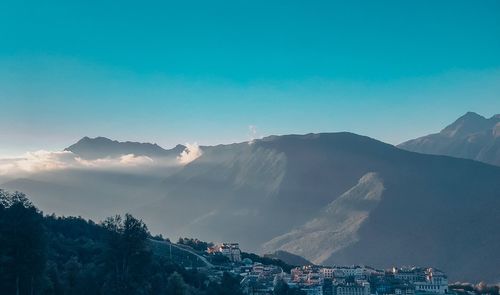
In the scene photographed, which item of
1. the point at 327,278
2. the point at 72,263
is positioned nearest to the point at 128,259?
the point at 72,263

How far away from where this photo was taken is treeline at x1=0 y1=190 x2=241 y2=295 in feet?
195

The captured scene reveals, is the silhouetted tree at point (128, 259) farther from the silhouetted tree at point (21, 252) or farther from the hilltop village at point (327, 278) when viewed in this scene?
the hilltop village at point (327, 278)

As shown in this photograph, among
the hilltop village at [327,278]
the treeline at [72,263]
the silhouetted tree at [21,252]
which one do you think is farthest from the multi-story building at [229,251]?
the silhouetted tree at [21,252]

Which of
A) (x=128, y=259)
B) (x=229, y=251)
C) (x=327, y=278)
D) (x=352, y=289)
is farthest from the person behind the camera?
(x=229, y=251)

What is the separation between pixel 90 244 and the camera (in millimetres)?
95125

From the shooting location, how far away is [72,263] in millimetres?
76375

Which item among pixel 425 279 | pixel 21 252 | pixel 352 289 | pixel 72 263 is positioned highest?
pixel 72 263

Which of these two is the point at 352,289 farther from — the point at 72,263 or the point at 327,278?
the point at 72,263

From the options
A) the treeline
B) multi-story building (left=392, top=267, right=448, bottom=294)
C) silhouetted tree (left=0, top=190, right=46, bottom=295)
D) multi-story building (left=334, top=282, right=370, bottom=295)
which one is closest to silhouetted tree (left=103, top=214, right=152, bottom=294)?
the treeline

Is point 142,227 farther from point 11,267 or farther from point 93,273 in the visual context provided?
point 11,267

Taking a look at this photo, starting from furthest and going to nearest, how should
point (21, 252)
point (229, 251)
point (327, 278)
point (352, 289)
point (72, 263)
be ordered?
point (229, 251) < point (327, 278) < point (352, 289) < point (72, 263) < point (21, 252)

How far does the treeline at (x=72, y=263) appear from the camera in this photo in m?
59.4

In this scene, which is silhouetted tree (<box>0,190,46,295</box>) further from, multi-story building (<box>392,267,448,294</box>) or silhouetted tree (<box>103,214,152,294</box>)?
multi-story building (<box>392,267,448,294</box>)

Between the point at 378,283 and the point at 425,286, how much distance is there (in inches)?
432
